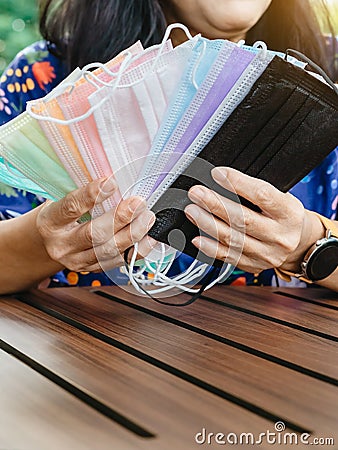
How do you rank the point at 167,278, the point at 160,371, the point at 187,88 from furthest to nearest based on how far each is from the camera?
the point at 167,278
the point at 187,88
the point at 160,371

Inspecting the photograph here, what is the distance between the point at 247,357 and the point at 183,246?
0.67ft

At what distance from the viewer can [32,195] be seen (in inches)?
51.9

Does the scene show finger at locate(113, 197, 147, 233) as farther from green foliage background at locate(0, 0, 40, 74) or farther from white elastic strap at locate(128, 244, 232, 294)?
green foliage background at locate(0, 0, 40, 74)

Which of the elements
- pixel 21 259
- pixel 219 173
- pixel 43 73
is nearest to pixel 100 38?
pixel 43 73

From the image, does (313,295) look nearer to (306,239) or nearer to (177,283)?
(306,239)

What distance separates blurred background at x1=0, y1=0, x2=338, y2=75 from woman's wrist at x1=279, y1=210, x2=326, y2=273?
1.54 metres

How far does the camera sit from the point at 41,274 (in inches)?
40.9

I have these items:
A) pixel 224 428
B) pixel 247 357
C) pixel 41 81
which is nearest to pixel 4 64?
pixel 41 81

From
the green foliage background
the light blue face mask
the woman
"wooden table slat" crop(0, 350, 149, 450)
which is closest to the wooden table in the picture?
"wooden table slat" crop(0, 350, 149, 450)

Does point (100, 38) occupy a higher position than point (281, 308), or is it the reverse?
point (100, 38)

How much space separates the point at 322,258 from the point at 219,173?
28cm

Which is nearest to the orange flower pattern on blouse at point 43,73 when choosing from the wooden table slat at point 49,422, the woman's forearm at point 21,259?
the woman's forearm at point 21,259

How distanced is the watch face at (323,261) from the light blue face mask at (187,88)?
0.33 m

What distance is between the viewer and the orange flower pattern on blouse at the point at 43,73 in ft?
4.58
